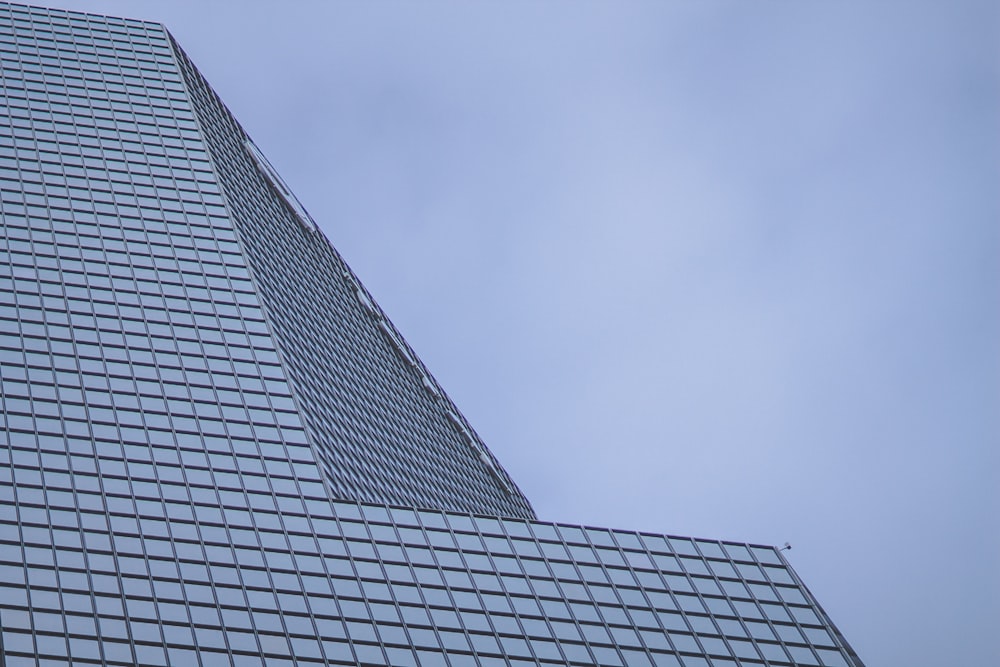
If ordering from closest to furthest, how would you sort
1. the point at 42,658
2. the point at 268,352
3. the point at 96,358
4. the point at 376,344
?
the point at 42,658
the point at 96,358
the point at 268,352
the point at 376,344

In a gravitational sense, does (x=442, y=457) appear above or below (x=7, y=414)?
below

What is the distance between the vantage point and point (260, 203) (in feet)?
399

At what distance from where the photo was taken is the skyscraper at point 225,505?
61.1 metres

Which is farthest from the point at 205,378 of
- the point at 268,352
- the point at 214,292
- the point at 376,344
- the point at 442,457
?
the point at 376,344

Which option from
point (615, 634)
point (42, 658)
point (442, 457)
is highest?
point (615, 634)

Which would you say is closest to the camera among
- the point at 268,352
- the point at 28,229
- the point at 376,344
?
the point at 268,352

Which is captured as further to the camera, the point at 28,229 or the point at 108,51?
the point at 108,51

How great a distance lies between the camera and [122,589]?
200 feet

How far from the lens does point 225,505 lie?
69.4m

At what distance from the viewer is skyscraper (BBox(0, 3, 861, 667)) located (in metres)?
61.1

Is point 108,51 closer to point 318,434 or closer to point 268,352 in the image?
point 268,352

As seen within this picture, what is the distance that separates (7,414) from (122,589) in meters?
17.3

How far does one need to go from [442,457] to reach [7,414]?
5339cm

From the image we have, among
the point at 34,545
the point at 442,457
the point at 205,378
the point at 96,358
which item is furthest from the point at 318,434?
the point at 442,457
